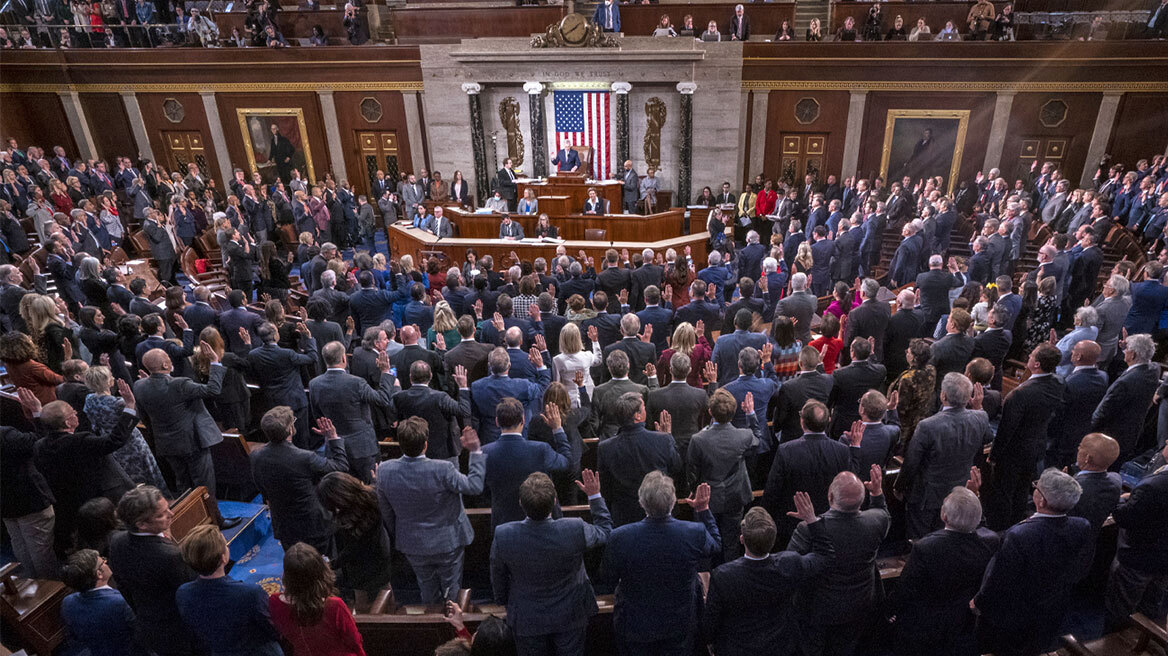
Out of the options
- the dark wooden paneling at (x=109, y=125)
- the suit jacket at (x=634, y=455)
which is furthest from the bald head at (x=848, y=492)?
the dark wooden paneling at (x=109, y=125)

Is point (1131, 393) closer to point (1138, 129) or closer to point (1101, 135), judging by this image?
point (1101, 135)

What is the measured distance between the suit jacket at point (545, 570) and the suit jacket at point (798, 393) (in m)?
1.86

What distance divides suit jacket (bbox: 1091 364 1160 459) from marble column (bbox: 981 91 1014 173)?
10730mm

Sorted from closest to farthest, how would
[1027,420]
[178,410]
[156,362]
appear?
[1027,420], [156,362], [178,410]

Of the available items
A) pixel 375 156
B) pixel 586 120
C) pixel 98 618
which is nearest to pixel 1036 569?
pixel 98 618

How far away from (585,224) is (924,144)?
7.79 metres

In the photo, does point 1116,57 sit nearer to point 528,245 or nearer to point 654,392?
point 528,245

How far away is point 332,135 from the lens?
1595cm

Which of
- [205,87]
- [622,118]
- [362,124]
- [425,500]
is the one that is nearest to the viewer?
[425,500]

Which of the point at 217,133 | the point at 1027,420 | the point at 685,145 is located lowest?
the point at 1027,420

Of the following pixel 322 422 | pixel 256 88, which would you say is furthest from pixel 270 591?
pixel 256 88

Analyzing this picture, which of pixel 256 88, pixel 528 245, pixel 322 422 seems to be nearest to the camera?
pixel 322 422

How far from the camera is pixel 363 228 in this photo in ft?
46.1

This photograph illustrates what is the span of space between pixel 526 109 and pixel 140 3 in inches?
408
